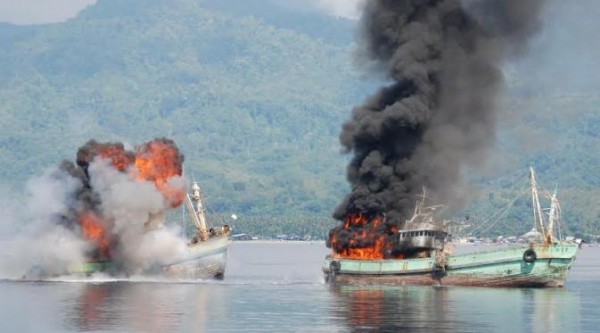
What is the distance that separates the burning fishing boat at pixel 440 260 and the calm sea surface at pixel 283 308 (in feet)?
4.71

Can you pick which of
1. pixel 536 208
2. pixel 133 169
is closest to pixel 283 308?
pixel 536 208

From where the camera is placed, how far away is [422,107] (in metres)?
134

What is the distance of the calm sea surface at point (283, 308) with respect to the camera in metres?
92.4

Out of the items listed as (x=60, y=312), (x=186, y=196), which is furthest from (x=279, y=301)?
(x=186, y=196)

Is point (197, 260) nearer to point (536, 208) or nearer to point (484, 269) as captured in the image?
point (484, 269)

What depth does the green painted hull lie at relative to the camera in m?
122

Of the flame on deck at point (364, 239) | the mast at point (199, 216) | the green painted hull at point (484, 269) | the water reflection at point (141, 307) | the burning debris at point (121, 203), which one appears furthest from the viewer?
the mast at point (199, 216)

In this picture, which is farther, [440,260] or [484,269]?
[440,260]

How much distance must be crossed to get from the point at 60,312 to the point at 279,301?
1891 centimetres

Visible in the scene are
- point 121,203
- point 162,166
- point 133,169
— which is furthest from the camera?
point 162,166

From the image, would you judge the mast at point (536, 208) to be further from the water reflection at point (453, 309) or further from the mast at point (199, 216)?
the mast at point (199, 216)

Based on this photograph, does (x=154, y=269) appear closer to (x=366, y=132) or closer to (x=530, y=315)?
(x=366, y=132)

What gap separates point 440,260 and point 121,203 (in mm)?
30328

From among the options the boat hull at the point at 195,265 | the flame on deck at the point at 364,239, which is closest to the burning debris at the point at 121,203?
the boat hull at the point at 195,265
